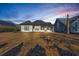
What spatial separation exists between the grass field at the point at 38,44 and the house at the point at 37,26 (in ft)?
0.21

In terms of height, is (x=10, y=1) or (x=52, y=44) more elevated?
(x=10, y=1)

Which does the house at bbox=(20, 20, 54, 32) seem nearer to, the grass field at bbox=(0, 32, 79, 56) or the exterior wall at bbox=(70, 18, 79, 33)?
the grass field at bbox=(0, 32, 79, 56)

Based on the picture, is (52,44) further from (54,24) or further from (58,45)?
(54,24)

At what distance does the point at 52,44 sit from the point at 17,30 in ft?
1.44

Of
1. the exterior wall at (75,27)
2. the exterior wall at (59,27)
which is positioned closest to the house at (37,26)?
the exterior wall at (59,27)

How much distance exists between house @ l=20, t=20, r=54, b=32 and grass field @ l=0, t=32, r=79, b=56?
0.21ft

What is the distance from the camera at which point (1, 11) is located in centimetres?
202

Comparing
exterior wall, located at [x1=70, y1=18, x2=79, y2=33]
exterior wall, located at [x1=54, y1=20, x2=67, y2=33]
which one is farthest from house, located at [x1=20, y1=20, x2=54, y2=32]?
exterior wall, located at [x1=70, y1=18, x2=79, y2=33]

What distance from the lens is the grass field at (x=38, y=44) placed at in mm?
1993

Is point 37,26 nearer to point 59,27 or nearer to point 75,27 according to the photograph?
point 59,27

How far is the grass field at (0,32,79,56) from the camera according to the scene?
199cm

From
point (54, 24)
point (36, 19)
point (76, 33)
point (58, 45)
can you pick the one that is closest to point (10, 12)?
point (36, 19)

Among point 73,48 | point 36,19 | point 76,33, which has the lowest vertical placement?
point 73,48

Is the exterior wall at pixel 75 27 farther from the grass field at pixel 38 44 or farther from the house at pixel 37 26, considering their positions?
the house at pixel 37 26
